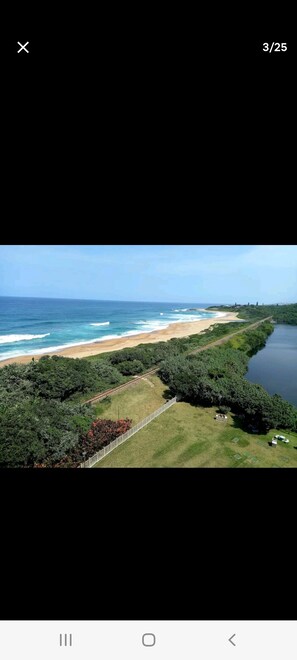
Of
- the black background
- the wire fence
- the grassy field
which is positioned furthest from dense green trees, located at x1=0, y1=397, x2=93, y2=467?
the black background

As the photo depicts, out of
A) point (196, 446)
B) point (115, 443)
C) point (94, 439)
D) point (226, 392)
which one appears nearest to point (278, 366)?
point (226, 392)

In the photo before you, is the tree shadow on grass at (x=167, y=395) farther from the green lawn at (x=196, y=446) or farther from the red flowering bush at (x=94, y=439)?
the red flowering bush at (x=94, y=439)

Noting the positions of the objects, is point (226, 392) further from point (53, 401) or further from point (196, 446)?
point (53, 401)

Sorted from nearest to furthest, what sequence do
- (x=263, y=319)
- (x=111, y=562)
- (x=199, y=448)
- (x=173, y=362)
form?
(x=111, y=562) → (x=199, y=448) → (x=173, y=362) → (x=263, y=319)

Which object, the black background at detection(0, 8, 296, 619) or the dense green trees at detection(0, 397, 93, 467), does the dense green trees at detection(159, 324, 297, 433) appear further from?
the black background at detection(0, 8, 296, 619)

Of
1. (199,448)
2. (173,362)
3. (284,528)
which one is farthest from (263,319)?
(284,528)
